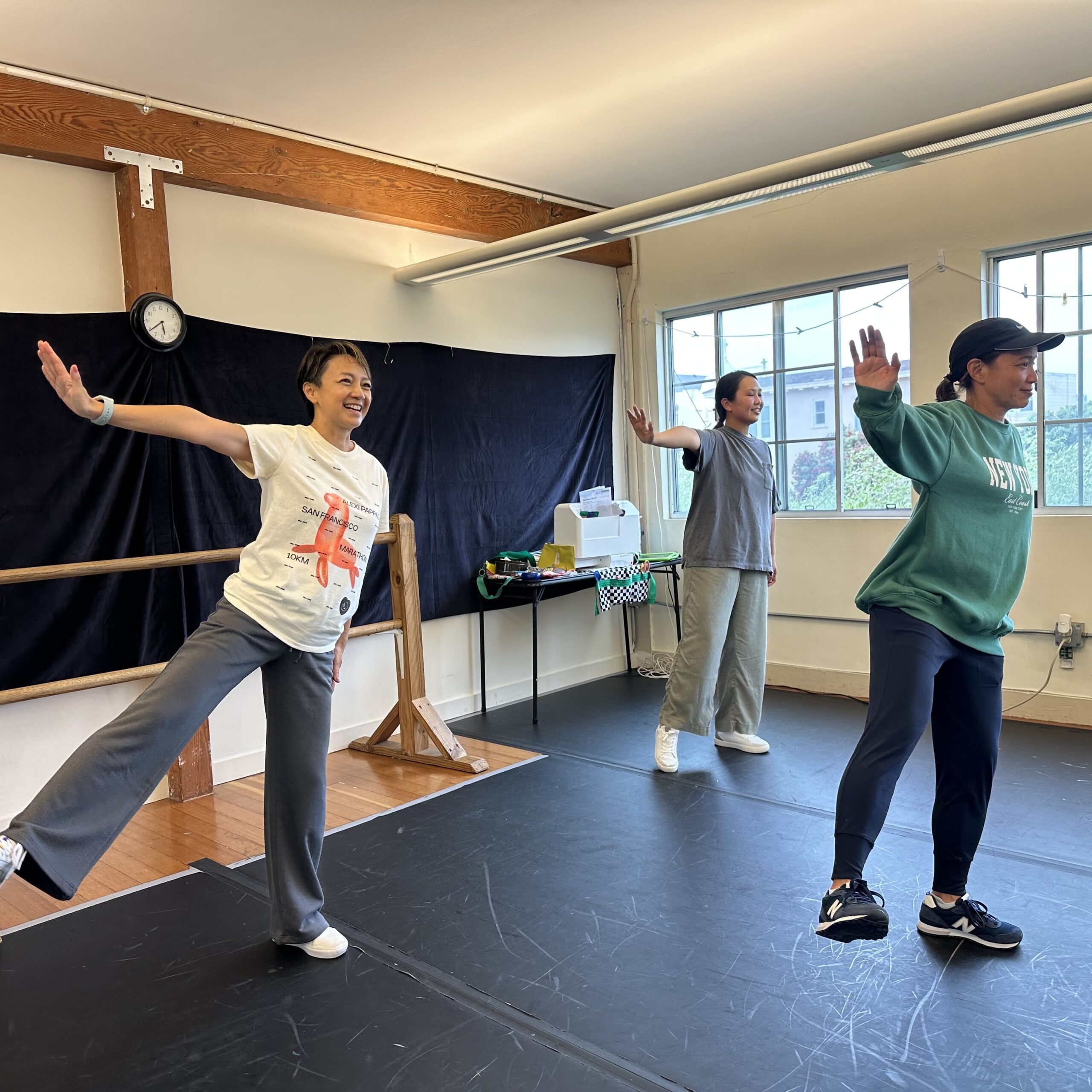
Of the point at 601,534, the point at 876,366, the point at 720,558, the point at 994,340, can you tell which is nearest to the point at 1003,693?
the point at 720,558

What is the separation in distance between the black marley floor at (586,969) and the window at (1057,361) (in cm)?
163

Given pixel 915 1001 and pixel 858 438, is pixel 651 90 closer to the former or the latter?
pixel 858 438

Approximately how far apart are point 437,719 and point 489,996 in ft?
6.86

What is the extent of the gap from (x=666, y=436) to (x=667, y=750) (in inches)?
52.1

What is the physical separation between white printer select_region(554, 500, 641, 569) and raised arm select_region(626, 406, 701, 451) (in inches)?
58.1

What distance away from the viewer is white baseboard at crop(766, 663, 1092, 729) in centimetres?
462

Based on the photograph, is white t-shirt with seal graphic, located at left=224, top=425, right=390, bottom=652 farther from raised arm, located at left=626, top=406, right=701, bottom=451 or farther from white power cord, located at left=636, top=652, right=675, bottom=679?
white power cord, located at left=636, top=652, right=675, bottom=679

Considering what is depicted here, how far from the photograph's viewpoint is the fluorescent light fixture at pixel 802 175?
10.3 ft

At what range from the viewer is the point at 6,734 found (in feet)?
11.9

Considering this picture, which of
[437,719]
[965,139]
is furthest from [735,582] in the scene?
[965,139]

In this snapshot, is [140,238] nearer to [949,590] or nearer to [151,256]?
[151,256]

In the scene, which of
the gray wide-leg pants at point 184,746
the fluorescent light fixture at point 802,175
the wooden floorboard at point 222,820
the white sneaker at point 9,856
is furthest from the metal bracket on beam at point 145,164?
the white sneaker at point 9,856

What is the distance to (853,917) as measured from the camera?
2.08 meters

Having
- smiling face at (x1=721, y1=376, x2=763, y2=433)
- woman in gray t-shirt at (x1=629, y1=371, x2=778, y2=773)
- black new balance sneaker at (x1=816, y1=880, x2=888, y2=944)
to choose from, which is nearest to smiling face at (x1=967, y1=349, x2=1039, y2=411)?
black new balance sneaker at (x1=816, y1=880, x2=888, y2=944)
